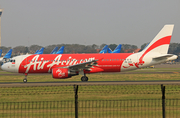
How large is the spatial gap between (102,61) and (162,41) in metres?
7.55

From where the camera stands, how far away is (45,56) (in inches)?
1229

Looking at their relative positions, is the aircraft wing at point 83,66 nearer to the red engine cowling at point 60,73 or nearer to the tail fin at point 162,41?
the red engine cowling at point 60,73

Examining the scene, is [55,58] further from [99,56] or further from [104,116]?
[104,116]

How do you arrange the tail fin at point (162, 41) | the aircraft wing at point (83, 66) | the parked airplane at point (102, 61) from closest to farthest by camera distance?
1. the aircraft wing at point (83, 66)
2. the parked airplane at point (102, 61)
3. the tail fin at point (162, 41)

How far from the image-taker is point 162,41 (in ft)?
101

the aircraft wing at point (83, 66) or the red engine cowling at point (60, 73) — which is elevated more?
the aircraft wing at point (83, 66)

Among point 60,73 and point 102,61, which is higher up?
point 102,61

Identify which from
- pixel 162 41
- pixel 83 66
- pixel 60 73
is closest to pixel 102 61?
pixel 83 66

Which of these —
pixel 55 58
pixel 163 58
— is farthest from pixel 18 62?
pixel 163 58

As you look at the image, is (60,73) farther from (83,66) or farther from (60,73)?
(83,66)

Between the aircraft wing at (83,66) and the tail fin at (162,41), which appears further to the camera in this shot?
the tail fin at (162,41)

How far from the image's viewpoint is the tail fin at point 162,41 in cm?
3070

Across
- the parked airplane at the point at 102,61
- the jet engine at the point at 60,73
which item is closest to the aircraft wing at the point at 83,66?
the parked airplane at the point at 102,61

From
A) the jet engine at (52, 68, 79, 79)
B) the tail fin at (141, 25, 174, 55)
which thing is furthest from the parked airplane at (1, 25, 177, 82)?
the jet engine at (52, 68, 79, 79)
